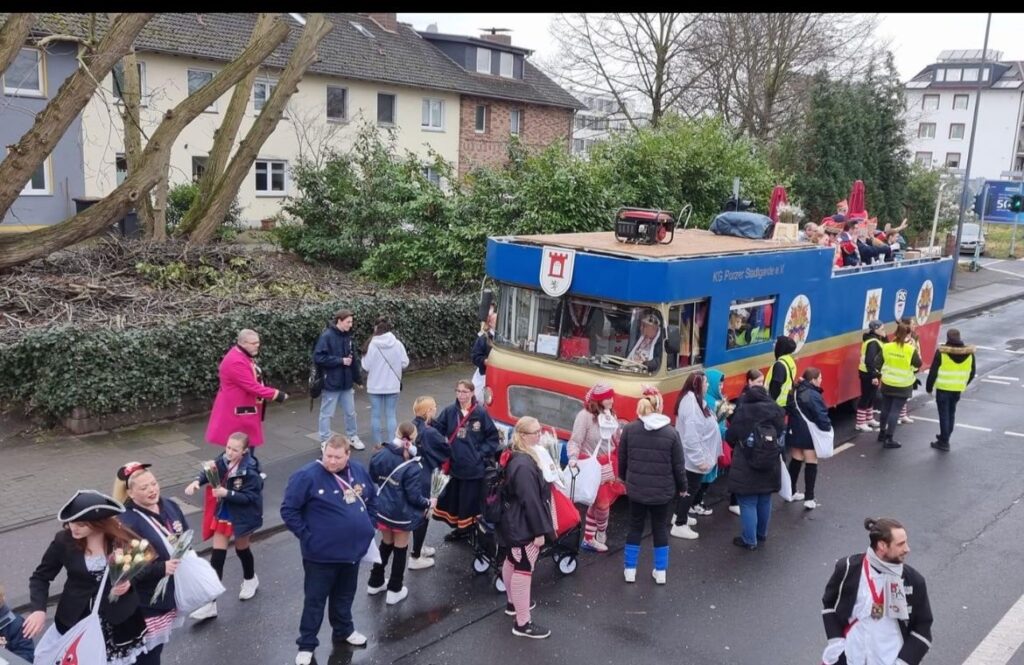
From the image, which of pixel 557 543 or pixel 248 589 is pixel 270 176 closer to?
pixel 248 589

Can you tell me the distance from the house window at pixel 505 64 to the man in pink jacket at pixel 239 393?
33.3 metres

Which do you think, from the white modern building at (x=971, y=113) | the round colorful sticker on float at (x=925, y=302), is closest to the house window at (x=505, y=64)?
the round colorful sticker on float at (x=925, y=302)

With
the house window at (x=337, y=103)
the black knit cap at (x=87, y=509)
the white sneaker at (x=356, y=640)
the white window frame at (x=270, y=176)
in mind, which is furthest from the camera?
the house window at (x=337, y=103)

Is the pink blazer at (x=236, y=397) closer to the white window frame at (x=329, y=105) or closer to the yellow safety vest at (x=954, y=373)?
the yellow safety vest at (x=954, y=373)

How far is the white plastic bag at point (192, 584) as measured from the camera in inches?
201

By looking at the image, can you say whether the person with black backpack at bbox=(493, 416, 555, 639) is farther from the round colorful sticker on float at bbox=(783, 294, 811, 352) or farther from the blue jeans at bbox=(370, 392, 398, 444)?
the round colorful sticker on float at bbox=(783, 294, 811, 352)

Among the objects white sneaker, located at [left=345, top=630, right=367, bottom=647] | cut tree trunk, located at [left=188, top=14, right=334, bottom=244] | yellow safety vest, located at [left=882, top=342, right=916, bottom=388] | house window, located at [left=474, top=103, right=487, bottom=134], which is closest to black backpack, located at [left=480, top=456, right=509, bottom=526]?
white sneaker, located at [left=345, top=630, right=367, bottom=647]

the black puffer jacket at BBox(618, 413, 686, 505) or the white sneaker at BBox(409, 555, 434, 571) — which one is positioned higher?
the black puffer jacket at BBox(618, 413, 686, 505)

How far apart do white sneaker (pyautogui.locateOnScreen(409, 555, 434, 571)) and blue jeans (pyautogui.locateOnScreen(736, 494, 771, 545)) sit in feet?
9.45

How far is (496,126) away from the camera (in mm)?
38781

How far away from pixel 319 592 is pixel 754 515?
4.22 metres

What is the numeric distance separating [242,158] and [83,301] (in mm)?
5233

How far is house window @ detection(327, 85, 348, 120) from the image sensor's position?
32.6 metres
